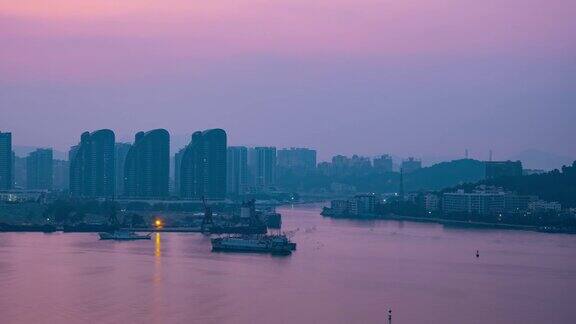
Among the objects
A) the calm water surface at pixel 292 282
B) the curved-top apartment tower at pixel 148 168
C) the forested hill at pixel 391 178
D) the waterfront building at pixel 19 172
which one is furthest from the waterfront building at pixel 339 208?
the waterfront building at pixel 19 172

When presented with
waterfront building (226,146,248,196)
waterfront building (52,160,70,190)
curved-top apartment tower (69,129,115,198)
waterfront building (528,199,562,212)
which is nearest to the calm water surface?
waterfront building (528,199,562,212)

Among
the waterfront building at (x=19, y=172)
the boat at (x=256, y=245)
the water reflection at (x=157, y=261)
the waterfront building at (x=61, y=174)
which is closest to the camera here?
the water reflection at (x=157, y=261)

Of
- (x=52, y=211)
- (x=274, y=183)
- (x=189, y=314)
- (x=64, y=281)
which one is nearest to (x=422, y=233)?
(x=52, y=211)

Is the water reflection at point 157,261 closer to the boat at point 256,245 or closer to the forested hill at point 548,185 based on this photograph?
the boat at point 256,245

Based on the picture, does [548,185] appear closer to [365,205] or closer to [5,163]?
[365,205]

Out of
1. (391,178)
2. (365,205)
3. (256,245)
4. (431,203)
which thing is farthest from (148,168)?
(391,178)

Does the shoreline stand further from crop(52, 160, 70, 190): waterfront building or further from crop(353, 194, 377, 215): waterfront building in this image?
crop(52, 160, 70, 190): waterfront building
